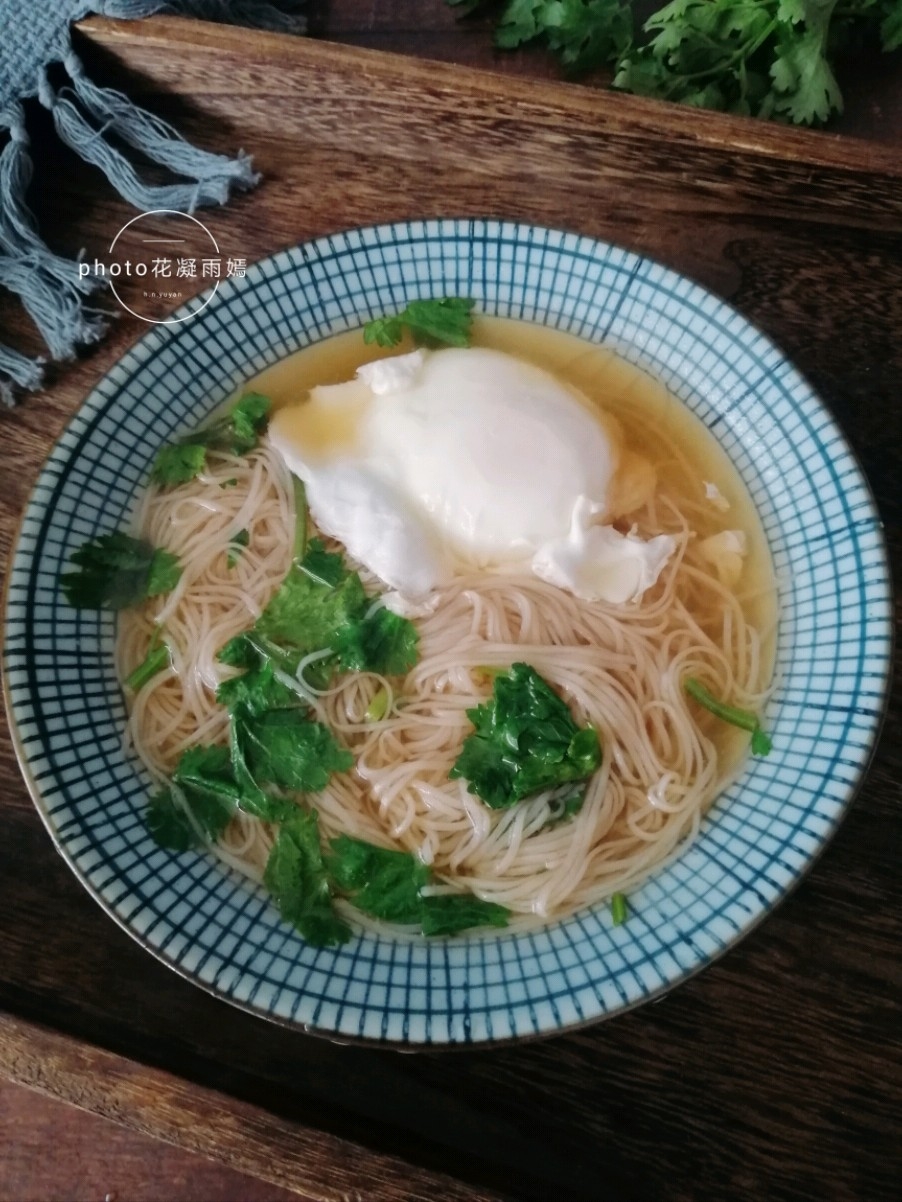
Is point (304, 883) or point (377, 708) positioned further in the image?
point (377, 708)

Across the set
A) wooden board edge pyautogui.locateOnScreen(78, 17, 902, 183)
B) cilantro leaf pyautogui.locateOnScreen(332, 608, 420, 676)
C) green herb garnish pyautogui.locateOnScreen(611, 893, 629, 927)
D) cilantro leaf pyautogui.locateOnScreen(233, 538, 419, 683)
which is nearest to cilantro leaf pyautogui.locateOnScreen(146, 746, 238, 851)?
cilantro leaf pyautogui.locateOnScreen(233, 538, 419, 683)

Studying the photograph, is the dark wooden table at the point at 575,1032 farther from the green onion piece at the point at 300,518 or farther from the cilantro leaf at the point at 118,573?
the green onion piece at the point at 300,518

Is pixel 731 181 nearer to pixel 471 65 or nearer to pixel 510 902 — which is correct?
pixel 471 65

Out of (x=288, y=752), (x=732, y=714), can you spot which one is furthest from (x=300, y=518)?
(x=732, y=714)

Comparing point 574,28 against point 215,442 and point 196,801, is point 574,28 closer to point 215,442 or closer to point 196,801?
point 215,442

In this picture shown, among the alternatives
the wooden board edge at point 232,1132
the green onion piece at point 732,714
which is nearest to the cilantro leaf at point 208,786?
the wooden board edge at point 232,1132

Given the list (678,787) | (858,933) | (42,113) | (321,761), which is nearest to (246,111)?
(42,113)

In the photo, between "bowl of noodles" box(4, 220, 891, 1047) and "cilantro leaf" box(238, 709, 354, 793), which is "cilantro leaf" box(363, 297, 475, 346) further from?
"cilantro leaf" box(238, 709, 354, 793)
